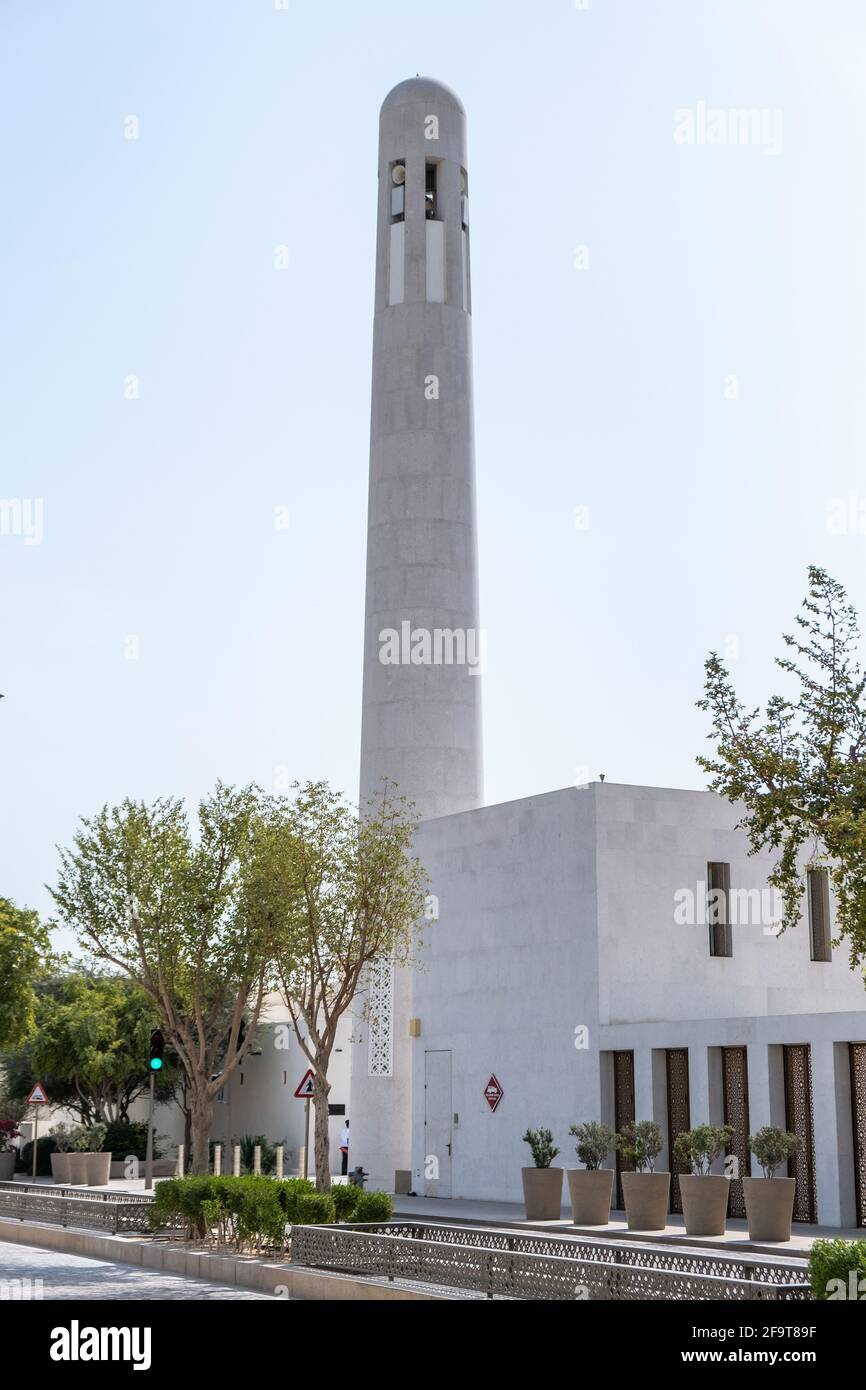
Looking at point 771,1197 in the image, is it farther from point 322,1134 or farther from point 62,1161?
point 62,1161

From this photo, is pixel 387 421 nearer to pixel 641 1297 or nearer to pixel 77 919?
pixel 77 919

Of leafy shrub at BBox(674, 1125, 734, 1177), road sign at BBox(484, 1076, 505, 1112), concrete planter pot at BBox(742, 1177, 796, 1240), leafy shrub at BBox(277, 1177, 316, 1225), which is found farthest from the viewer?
road sign at BBox(484, 1076, 505, 1112)

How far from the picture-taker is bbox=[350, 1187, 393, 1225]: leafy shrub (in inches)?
813

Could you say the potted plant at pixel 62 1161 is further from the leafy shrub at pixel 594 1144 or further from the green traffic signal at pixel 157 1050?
the leafy shrub at pixel 594 1144

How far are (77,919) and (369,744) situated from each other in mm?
14616

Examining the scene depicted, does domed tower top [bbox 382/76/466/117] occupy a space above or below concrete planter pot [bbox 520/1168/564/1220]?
above

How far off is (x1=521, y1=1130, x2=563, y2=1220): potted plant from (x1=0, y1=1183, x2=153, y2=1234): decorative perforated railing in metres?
6.96

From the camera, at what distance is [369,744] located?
1662 inches

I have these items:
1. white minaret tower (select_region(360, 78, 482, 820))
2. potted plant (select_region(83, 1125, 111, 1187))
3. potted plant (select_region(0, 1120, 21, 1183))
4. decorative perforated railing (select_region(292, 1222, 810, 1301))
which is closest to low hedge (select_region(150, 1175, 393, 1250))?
decorative perforated railing (select_region(292, 1222, 810, 1301))

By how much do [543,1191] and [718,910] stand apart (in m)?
8.08

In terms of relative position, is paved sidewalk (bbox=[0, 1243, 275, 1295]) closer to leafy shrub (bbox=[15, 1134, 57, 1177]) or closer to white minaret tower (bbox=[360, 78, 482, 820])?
white minaret tower (bbox=[360, 78, 482, 820])

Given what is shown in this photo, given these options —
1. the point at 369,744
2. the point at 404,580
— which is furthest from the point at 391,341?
the point at 369,744

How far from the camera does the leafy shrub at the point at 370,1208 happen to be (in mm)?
20656

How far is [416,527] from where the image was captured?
42.8 metres
